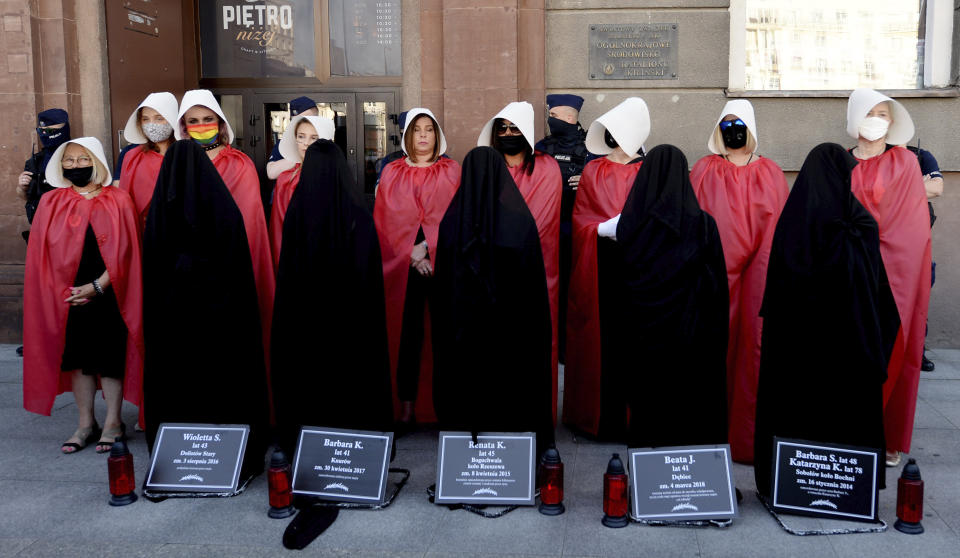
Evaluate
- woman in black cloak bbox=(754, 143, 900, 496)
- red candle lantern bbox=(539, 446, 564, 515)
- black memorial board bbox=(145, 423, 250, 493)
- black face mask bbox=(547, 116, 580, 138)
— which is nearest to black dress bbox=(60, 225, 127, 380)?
black memorial board bbox=(145, 423, 250, 493)

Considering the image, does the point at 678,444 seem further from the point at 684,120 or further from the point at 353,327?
the point at 684,120

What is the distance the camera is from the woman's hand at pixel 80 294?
526 cm

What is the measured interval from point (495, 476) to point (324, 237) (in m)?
1.53

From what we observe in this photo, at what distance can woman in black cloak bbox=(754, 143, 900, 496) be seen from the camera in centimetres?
425

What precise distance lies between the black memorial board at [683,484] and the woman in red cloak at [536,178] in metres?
1.36

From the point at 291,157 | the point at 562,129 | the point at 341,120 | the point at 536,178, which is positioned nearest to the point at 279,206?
the point at 291,157

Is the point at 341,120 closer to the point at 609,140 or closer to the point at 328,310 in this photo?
the point at 609,140

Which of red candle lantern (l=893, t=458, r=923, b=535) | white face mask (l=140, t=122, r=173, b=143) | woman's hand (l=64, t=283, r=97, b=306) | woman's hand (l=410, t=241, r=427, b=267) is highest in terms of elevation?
white face mask (l=140, t=122, r=173, b=143)

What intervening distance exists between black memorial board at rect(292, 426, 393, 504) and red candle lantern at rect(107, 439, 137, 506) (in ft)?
2.81

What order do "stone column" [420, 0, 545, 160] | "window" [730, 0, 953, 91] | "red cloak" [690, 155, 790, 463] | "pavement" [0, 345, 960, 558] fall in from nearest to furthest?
"pavement" [0, 345, 960, 558] < "red cloak" [690, 155, 790, 463] < "stone column" [420, 0, 545, 160] < "window" [730, 0, 953, 91]

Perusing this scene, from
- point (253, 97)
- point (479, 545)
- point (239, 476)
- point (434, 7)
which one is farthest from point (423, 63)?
point (479, 545)

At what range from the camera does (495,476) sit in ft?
14.5

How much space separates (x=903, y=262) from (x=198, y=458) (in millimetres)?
3999

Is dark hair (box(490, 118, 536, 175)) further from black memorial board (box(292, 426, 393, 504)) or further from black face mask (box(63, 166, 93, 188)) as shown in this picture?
black face mask (box(63, 166, 93, 188))
